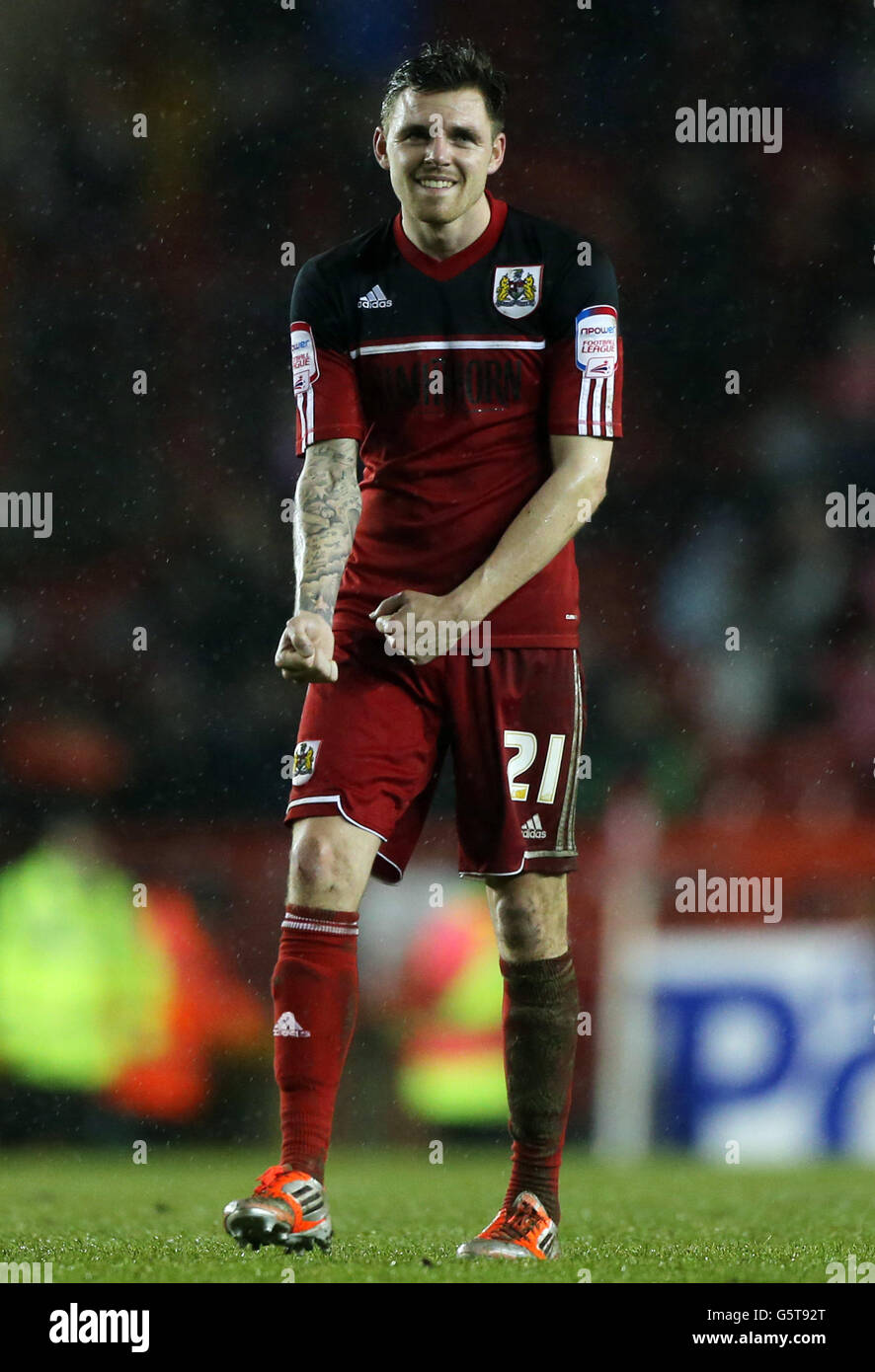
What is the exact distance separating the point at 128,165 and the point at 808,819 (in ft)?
15.0

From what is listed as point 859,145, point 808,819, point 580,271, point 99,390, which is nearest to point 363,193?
point 99,390

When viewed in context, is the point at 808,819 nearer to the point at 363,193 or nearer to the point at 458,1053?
the point at 458,1053

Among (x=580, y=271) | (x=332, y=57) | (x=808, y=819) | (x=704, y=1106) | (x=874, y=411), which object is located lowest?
(x=704, y=1106)

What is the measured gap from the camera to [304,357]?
3316 mm

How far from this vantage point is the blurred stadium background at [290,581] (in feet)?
20.3

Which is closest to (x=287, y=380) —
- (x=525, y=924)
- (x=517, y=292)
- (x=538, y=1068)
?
(x=517, y=292)

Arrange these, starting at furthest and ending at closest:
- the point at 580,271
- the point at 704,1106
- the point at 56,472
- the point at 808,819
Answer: the point at 56,472 → the point at 808,819 → the point at 704,1106 → the point at 580,271

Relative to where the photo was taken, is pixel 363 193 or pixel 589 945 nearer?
pixel 589 945

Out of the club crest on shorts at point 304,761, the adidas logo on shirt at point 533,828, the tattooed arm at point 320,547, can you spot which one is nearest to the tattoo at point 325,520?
the tattooed arm at point 320,547

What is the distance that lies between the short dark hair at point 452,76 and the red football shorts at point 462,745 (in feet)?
3.35

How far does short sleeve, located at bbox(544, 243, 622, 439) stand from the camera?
3.21m

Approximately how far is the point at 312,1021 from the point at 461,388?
1.20 meters

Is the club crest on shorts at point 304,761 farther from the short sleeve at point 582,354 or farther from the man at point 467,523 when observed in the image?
the short sleeve at point 582,354

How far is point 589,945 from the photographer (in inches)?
249
